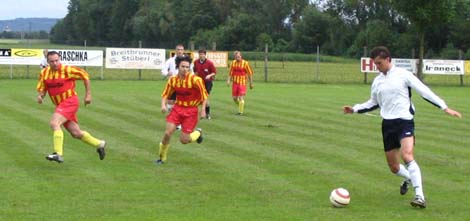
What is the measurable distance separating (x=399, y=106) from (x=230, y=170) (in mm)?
3186

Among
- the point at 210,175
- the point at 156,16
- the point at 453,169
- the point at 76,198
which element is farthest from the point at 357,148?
the point at 156,16

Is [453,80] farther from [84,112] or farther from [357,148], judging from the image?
[357,148]

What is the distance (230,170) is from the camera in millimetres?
12336

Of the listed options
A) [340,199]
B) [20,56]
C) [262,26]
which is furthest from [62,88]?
[262,26]

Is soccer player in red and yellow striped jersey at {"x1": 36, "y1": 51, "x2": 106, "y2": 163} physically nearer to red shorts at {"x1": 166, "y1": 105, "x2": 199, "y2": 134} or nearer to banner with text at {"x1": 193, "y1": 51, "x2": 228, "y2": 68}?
red shorts at {"x1": 166, "y1": 105, "x2": 199, "y2": 134}

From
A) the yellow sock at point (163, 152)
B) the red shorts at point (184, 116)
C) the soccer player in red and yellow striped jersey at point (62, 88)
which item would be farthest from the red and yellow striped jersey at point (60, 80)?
the yellow sock at point (163, 152)

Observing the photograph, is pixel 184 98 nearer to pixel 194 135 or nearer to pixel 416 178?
pixel 194 135

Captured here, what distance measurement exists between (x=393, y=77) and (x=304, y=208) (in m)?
1.84

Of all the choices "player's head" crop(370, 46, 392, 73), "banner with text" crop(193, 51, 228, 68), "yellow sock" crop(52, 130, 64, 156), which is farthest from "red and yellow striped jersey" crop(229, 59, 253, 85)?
"banner with text" crop(193, 51, 228, 68)

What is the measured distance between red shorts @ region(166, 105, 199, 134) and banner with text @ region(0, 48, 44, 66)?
25730 millimetres

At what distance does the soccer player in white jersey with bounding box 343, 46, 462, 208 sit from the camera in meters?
9.75

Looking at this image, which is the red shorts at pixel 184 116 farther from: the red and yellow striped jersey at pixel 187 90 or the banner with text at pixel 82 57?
the banner with text at pixel 82 57

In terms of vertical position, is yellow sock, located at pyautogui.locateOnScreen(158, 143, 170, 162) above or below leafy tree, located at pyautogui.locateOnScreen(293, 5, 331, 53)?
below

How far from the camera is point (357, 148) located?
15.2 meters
